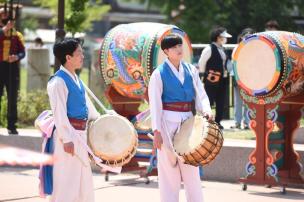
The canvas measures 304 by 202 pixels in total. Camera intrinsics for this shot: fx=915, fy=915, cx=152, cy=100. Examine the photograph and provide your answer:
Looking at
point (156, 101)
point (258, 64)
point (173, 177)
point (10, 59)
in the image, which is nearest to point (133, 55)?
point (258, 64)

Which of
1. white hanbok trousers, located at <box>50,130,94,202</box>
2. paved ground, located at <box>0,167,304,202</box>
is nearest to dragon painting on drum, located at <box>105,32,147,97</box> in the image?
paved ground, located at <box>0,167,304,202</box>

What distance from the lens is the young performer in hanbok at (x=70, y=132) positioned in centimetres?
789

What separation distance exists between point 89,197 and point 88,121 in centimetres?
69

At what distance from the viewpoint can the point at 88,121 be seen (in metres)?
8.23

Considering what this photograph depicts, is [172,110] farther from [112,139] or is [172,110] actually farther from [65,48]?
[65,48]

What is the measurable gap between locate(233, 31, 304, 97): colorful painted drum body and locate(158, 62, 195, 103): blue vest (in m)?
2.26

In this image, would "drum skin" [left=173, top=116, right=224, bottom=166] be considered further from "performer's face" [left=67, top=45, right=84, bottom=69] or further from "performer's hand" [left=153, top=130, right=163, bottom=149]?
"performer's face" [left=67, top=45, right=84, bottom=69]

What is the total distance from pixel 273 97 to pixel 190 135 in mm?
2628

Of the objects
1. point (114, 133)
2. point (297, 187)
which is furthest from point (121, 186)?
point (114, 133)

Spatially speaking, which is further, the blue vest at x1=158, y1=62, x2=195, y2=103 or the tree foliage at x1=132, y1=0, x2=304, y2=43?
the tree foliage at x1=132, y1=0, x2=304, y2=43

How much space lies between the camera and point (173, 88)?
8312 mm

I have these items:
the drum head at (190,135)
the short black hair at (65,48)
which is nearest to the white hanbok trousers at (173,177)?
the drum head at (190,135)

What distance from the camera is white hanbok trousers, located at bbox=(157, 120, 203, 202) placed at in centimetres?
825

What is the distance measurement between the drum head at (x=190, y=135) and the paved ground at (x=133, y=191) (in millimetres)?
1954
